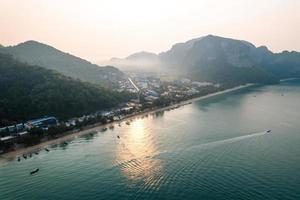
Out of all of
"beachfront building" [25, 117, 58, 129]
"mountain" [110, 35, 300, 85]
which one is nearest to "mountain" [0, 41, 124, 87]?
"mountain" [110, 35, 300, 85]

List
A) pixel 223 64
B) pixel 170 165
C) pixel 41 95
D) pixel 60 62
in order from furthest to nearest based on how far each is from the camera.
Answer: pixel 223 64
pixel 60 62
pixel 41 95
pixel 170 165

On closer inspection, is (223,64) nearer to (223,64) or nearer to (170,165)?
(223,64)

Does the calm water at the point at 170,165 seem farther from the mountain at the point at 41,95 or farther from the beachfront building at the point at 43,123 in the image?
the mountain at the point at 41,95

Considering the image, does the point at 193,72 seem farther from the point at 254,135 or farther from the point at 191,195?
the point at 191,195

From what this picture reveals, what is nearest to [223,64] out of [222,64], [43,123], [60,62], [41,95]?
[222,64]

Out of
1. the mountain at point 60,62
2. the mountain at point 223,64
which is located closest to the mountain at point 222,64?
the mountain at point 223,64

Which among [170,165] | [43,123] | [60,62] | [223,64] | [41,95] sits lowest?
[170,165]
